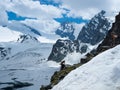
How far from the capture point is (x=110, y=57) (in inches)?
1366

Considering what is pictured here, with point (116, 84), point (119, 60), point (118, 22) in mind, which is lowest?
point (116, 84)

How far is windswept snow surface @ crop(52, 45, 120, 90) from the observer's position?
101ft

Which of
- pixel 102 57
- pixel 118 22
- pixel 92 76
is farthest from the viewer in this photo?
pixel 118 22

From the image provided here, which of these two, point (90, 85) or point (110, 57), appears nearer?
point (90, 85)

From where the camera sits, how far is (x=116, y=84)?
100 feet

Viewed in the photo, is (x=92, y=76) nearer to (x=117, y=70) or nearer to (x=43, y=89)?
(x=117, y=70)

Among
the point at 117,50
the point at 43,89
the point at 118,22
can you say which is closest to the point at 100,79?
the point at 117,50

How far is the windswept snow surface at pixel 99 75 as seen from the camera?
30875 millimetres

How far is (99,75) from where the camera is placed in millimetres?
32219

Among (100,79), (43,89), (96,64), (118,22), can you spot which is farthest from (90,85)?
(118,22)

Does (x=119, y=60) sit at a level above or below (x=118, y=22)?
below

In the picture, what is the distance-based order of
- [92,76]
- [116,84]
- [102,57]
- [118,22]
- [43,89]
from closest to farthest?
[116,84] < [92,76] < [102,57] < [43,89] < [118,22]

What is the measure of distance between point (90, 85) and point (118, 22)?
120 metres

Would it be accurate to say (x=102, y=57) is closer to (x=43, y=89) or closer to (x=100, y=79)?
(x=100, y=79)
